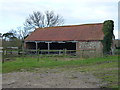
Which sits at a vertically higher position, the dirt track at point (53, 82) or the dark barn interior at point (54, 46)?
the dark barn interior at point (54, 46)

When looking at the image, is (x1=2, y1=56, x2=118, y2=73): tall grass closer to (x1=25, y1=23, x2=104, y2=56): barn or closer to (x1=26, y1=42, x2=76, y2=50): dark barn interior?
(x1=25, y1=23, x2=104, y2=56): barn

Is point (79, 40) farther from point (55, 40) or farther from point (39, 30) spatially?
point (39, 30)

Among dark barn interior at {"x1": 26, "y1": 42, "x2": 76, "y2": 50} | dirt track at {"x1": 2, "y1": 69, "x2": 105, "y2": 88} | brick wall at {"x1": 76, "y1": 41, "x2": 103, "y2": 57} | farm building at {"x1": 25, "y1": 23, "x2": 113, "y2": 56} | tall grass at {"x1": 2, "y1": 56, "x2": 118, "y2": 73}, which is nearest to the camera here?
dirt track at {"x1": 2, "y1": 69, "x2": 105, "y2": 88}

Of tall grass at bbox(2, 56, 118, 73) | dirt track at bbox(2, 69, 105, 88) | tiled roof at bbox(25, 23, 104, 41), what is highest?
tiled roof at bbox(25, 23, 104, 41)

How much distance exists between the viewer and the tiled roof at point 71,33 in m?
32.5

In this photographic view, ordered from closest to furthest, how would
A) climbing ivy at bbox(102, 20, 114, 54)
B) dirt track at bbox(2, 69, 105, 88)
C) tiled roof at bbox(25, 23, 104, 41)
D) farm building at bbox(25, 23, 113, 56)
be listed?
dirt track at bbox(2, 69, 105, 88), climbing ivy at bbox(102, 20, 114, 54), farm building at bbox(25, 23, 113, 56), tiled roof at bbox(25, 23, 104, 41)

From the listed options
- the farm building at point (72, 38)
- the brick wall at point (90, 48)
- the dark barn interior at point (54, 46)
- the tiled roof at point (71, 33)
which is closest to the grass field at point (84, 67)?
the brick wall at point (90, 48)

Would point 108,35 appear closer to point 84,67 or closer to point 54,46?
point 54,46

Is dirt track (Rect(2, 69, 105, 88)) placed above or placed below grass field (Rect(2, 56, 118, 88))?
above

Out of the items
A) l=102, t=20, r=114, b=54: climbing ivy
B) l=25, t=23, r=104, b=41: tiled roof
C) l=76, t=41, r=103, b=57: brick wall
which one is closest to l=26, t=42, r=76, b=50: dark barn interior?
l=25, t=23, r=104, b=41: tiled roof

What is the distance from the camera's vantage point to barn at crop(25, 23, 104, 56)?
30817mm

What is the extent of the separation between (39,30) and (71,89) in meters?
35.1

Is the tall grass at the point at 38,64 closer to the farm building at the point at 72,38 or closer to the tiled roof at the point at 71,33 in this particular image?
the farm building at the point at 72,38

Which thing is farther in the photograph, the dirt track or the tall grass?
the tall grass
